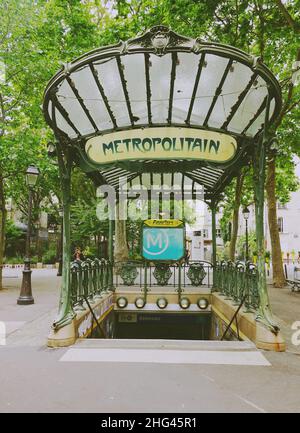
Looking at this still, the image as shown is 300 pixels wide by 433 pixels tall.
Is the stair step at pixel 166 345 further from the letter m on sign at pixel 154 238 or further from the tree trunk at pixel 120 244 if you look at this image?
the tree trunk at pixel 120 244

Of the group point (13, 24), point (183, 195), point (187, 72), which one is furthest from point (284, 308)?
point (13, 24)

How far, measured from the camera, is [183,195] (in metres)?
12.3

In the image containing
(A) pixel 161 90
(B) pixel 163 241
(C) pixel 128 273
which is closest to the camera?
(A) pixel 161 90

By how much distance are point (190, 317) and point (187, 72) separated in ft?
24.5

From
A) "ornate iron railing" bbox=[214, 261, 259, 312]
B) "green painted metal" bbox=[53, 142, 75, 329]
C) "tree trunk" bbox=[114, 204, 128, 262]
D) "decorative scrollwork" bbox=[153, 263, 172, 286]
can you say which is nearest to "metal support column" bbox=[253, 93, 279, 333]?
"ornate iron railing" bbox=[214, 261, 259, 312]

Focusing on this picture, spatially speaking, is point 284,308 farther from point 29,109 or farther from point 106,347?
point 29,109

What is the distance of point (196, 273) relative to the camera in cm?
1314

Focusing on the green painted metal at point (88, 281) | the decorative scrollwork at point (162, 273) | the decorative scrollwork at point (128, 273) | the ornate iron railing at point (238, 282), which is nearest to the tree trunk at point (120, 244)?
the decorative scrollwork at point (162, 273)

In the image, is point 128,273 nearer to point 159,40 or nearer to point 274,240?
point 274,240

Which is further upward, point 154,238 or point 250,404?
point 154,238

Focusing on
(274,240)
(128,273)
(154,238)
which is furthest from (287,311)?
(274,240)

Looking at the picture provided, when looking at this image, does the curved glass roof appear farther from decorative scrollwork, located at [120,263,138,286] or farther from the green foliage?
the green foliage

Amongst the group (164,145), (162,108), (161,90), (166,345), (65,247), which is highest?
(161,90)

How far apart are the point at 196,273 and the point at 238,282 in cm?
Answer: 490
